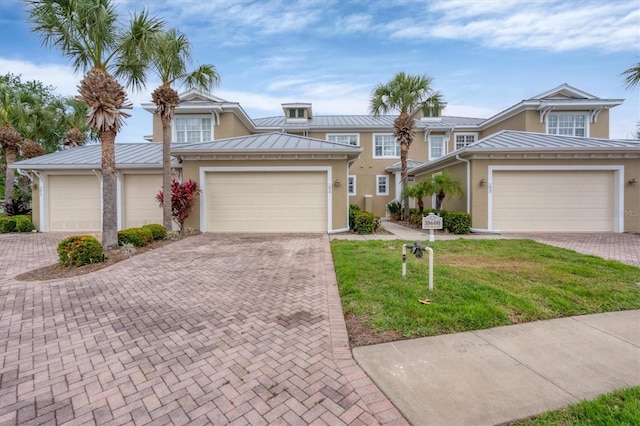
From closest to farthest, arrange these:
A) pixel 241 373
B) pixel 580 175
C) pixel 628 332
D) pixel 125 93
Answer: pixel 241 373 < pixel 628 332 < pixel 125 93 < pixel 580 175

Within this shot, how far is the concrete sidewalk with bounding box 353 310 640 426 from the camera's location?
89.7 inches

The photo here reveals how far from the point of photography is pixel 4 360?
121 inches

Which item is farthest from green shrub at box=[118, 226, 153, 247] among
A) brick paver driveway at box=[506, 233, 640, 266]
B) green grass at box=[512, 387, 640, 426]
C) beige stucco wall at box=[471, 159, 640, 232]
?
brick paver driveway at box=[506, 233, 640, 266]

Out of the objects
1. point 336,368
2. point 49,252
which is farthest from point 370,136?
point 336,368

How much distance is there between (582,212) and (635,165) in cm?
274

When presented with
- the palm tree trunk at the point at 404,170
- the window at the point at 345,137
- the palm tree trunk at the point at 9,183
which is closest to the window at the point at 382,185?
the window at the point at 345,137

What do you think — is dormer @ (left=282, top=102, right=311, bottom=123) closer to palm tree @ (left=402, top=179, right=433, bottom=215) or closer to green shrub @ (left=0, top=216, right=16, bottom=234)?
palm tree @ (left=402, top=179, right=433, bottom=215)

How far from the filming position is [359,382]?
8.56 ft

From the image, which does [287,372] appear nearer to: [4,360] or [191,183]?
[4,360]

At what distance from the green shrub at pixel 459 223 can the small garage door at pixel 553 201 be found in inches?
48.6

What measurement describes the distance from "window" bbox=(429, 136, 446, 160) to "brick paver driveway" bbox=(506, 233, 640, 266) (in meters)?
12.1

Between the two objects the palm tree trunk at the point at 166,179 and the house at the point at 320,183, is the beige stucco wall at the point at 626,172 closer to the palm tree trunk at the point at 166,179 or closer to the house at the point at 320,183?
the house at the point at 320,183

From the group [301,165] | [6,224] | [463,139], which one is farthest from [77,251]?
[463,139]

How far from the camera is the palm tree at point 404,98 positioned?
14.7 metres
